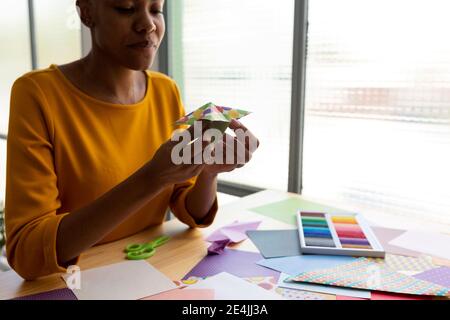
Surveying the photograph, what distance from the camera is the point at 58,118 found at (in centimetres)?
83

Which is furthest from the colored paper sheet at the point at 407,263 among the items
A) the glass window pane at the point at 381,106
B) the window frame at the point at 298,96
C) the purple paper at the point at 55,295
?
the window frame at the point at 298,96

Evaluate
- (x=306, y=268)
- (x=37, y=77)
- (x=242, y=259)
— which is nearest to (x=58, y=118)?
(x=37, y=77)

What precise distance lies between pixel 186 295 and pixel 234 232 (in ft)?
0.99

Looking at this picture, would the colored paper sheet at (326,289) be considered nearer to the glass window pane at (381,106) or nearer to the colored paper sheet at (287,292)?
the colored paper sheet at (287,292)

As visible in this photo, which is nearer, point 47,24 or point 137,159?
point 137,159

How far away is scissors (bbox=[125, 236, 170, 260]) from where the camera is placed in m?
0.83

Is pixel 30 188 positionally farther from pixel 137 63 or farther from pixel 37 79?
pixel 137 63

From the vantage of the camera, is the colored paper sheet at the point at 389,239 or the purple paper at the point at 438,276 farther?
the colored paper sheet at the point at 389,239

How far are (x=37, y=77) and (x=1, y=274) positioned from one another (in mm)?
402

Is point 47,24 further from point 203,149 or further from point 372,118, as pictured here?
point 203,149

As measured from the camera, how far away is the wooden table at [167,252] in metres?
0.74

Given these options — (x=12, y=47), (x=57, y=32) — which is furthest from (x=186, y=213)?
(x=12, y=47)

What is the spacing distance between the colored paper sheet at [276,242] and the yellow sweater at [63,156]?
13 centimetres

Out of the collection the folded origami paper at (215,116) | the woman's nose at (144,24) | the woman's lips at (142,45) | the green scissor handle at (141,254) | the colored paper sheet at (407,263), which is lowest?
the colored paper sheet at (407,263)
